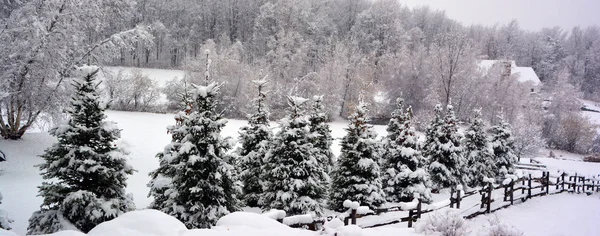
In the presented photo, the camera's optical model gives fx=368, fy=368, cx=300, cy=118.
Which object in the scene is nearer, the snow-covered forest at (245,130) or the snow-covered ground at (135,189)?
the snow-covered forest at (245,130)

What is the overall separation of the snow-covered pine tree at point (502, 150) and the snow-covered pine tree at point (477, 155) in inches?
25.3

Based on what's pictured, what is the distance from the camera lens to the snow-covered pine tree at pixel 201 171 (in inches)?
397

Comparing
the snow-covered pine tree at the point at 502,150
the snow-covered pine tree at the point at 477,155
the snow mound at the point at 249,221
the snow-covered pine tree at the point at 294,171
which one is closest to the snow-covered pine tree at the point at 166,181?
the snow-covered pine tree at the point at 294,171

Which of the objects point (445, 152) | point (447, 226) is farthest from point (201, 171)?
point (445, 152)

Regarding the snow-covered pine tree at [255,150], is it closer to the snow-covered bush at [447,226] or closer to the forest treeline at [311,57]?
the forest treeline at [311,57]

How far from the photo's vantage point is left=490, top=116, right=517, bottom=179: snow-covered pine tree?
21.8m

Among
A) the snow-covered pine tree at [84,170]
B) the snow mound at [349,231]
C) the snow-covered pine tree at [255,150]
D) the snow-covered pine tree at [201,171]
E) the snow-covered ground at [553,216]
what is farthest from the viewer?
the snow-covered pine tree at [255,150]

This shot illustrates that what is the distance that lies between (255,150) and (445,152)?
10636 mm

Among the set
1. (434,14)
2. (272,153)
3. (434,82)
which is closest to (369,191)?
(272,153)

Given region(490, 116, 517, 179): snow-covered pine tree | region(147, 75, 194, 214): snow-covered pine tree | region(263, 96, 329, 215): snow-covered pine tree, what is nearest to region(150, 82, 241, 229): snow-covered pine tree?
region(147, 75, 194, 214): snow-covered pine tree

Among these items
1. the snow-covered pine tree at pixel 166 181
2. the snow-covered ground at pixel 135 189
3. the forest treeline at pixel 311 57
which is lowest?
the snow-covered ground at pixel 135 189

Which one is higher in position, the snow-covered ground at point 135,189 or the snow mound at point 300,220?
the snow mound at point 300,220

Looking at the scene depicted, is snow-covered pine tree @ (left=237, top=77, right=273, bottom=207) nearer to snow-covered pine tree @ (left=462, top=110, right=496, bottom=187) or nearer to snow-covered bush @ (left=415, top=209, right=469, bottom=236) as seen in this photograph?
snow-covered bush @ (left=415, top=209, right=469, bottom=236)

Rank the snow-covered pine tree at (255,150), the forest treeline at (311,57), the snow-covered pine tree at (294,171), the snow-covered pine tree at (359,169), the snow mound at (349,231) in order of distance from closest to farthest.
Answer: the snow mound at (349,231) → the snow-covered pine tree at (294,171) → the snow-covered pine tree at (255,150) → the snow-covered pine tree at (359,169) → the forest treeline at (311,57)
